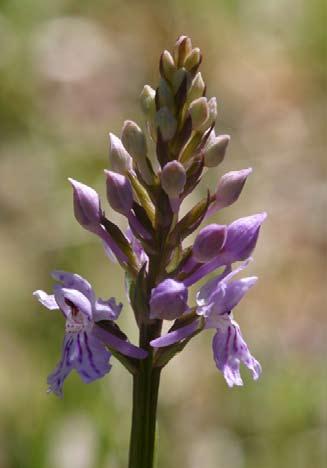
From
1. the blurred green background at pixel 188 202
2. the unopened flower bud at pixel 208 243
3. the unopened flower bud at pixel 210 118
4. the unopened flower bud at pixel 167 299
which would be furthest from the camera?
the blurred green background at pixel 188 202

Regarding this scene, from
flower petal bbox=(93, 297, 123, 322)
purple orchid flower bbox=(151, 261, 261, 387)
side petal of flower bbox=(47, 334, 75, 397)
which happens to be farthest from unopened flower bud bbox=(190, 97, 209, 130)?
side petal of flower bbox=(47, 334, 75, 397)

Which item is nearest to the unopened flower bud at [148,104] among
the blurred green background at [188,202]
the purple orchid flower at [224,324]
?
the purple orchid flower at [224,324]

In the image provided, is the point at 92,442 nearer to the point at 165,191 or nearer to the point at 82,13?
the point at 165,191

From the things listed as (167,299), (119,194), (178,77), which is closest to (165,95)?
(178,77)

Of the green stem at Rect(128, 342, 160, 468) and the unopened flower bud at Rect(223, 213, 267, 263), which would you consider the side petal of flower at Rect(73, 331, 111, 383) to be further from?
the unopened flower bud at Rect(223, 213, 267, 263)

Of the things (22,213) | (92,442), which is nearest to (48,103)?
(22,213)

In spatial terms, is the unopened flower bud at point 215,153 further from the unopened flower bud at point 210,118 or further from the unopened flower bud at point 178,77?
the unopened flower bud at point 178,77
